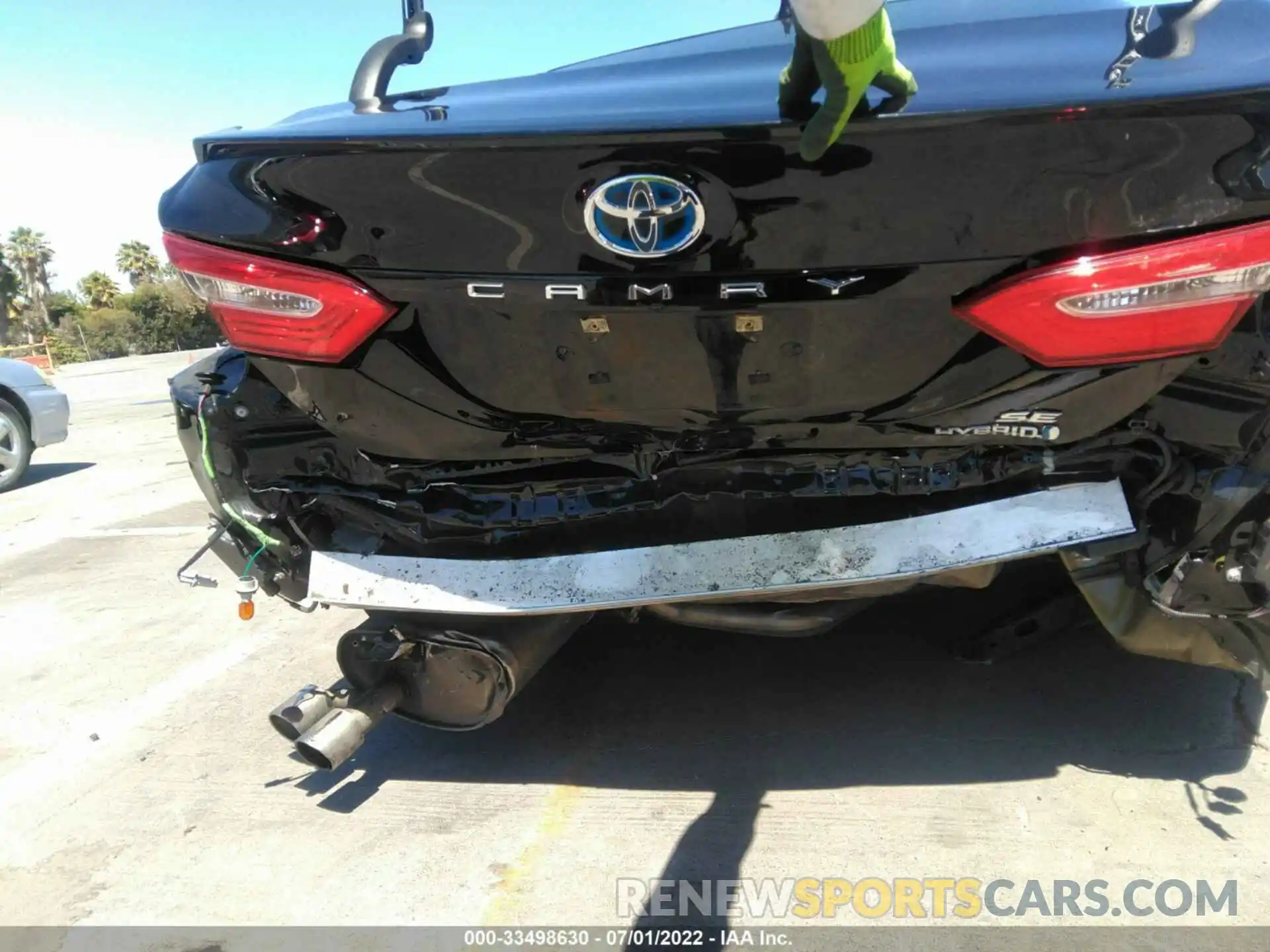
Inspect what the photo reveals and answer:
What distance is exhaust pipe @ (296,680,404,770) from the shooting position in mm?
2170

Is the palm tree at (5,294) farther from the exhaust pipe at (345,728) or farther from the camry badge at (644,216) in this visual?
the camry badge at (644,216)

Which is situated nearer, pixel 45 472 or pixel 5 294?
pixel 45 472

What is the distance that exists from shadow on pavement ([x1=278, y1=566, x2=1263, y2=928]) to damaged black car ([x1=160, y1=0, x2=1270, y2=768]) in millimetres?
458

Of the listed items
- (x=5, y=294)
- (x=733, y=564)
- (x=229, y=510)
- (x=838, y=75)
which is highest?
(x=838, y=75)

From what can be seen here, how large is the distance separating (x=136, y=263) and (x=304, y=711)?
71.5m

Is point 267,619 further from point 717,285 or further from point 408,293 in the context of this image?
point 717,285

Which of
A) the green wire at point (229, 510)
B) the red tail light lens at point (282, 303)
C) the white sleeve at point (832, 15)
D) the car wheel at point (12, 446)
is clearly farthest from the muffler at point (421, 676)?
the car wheel at point (12, 446)

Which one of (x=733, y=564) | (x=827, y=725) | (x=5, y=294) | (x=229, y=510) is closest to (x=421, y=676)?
(x=229, y=510)

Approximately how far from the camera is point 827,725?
2.64 metres

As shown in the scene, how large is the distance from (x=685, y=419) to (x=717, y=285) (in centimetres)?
30

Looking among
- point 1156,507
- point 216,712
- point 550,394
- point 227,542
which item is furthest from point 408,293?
point 216,712

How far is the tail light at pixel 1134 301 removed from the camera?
1519mm

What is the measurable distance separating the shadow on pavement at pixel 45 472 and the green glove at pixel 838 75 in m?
7.51

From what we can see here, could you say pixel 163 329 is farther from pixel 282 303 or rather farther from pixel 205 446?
pixel 282 303
